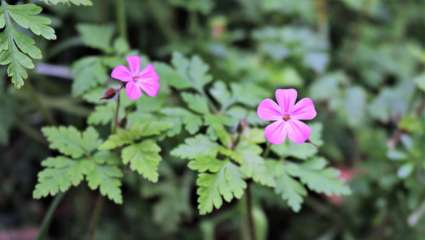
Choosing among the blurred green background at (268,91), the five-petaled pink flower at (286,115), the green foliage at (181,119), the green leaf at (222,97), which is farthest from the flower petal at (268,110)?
the blurred green background at (268,91)

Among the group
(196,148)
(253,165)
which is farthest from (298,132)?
(196,148)

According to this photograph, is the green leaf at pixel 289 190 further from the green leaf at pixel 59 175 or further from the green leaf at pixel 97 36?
the green leaf at pixel 97 36

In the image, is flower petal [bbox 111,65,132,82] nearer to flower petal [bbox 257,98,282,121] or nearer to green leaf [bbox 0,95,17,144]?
flower petal [bbox 257,98,282,121]

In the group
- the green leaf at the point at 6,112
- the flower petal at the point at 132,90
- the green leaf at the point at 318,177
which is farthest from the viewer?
the green leaf at the point at 6,112

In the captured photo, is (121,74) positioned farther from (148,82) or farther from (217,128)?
(217,128)

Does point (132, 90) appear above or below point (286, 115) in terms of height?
below
